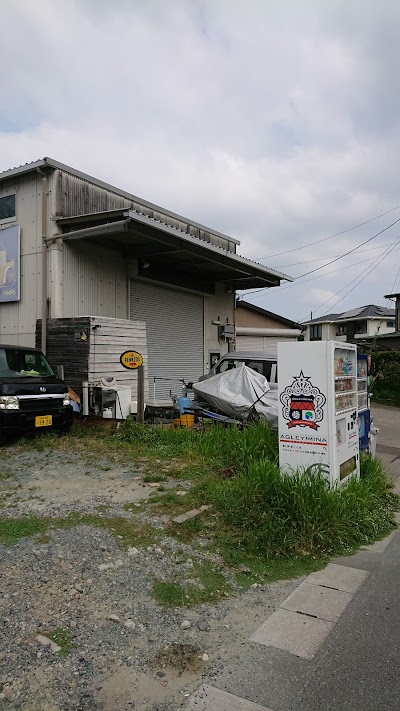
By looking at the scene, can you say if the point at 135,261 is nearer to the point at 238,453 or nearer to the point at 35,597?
the point at 238,453

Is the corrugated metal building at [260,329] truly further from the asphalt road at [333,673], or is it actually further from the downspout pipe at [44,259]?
the asphalt road at [333,673]

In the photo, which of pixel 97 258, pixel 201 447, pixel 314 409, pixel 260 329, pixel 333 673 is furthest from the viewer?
pixel 260 329

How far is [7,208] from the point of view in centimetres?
1177

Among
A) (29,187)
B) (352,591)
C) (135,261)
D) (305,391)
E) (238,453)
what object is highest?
(29,187)

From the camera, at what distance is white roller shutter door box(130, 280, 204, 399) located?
1336 centimetres

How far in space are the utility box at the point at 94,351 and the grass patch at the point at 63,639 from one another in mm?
6475

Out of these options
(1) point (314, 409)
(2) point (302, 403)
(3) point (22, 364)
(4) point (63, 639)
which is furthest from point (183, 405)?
(4) point (63, 639)

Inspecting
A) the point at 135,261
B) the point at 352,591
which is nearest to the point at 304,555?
the point at 352,591

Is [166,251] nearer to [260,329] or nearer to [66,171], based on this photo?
[66,171]

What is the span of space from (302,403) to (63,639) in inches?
131

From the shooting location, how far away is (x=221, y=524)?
466cm

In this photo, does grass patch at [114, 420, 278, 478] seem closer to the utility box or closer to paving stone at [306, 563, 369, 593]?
the utility box

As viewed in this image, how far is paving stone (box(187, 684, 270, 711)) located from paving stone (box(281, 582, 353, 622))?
3.30 ft

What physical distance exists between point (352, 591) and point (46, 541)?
8.19ft
